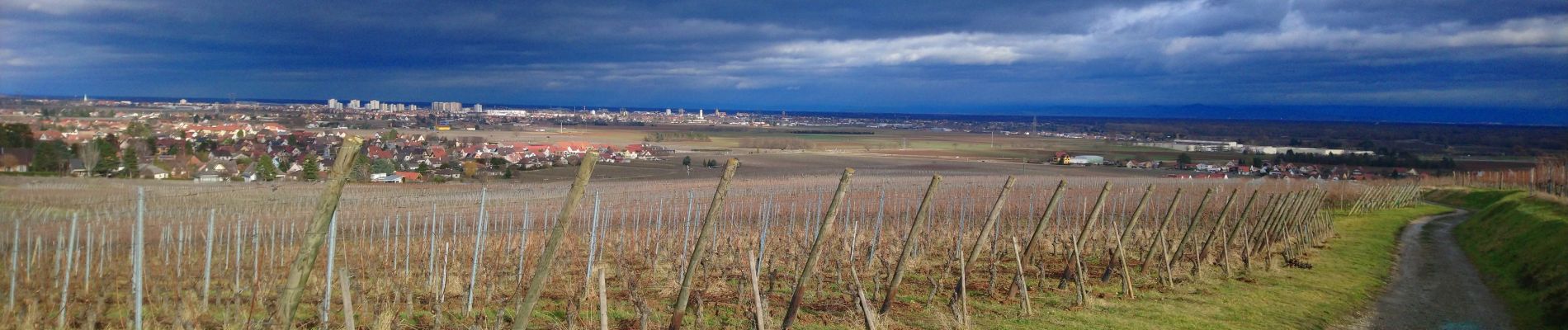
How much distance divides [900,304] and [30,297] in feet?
25.3

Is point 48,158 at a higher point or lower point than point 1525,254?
higher

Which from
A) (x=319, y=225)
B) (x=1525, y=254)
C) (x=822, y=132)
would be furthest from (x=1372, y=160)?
(x=319, y=225)

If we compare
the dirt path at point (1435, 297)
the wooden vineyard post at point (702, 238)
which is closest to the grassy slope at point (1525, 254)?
the dirt path at point (1435, 297)

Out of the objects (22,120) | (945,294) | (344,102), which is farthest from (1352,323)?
(344,102)

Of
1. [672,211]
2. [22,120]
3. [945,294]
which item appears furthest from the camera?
[672,211]

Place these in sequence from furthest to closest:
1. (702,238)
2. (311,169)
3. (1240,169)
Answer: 1. (1240,169)
2. (311,169)
3. (702,238)

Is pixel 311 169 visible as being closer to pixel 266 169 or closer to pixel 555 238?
pixel 266 169

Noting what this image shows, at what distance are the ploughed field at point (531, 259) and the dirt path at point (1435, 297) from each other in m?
1.97

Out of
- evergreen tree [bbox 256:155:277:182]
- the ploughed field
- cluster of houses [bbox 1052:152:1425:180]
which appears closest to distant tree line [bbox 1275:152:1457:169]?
cluster of houses [bbox 1052:152:1425:180]

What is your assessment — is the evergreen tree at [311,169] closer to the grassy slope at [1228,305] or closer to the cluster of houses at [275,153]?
the cluster of houses at [275,153]

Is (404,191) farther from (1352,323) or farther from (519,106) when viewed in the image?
(519,106)

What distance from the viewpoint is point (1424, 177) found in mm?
57312

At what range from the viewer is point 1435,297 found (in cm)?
1356

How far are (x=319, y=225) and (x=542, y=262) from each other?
4.19 ft
